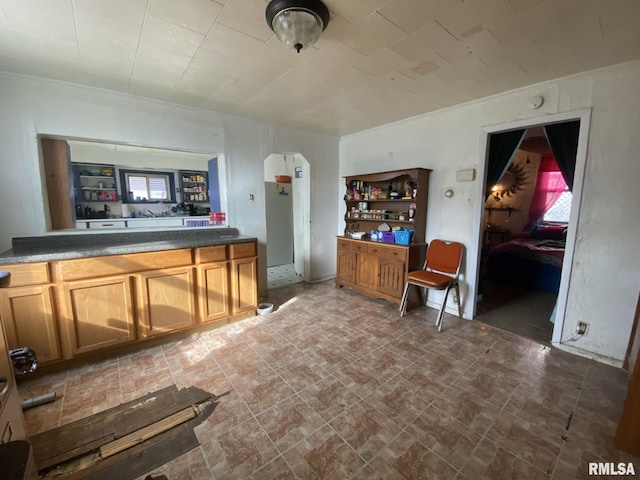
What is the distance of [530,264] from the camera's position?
400 centimetres

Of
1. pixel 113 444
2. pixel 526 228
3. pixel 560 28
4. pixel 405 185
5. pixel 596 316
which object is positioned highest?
pixel 560 28

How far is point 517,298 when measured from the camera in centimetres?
367

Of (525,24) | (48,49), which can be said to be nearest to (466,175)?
(525,24)

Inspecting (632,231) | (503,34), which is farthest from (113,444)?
(632,231)

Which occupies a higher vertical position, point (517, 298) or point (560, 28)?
point (560, 28)

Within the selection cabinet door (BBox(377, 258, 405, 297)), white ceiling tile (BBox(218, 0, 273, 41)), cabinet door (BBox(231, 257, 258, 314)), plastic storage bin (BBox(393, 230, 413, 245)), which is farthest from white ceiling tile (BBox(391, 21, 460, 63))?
cabinet door (BBox(231, 257, 258, 314))

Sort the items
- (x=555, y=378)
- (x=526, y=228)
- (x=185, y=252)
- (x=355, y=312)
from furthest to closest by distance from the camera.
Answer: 1. (x=526, y=228)
2. (x=355, y=312)
3. (x=185, y=252)
4. (x=555, y=378)

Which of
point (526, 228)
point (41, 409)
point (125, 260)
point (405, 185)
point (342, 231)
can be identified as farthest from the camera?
point (526, 228)

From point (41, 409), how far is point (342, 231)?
3.86 metres

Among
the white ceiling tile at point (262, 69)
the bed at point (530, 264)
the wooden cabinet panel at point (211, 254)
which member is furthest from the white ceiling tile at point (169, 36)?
the bed at point (530, 264)

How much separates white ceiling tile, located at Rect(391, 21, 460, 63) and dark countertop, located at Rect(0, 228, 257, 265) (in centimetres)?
223

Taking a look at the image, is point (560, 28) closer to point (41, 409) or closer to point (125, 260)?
point (125, 260)

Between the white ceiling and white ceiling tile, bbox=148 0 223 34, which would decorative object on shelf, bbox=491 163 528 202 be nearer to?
the white ceiling

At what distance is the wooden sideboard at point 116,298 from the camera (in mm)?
1956
